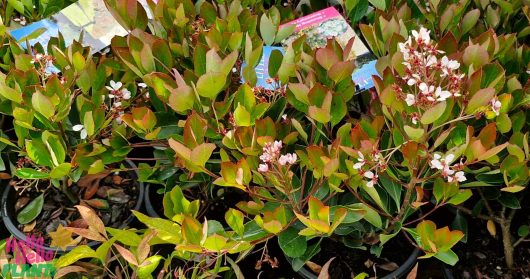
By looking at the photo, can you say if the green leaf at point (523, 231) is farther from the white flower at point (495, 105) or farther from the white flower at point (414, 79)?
the white flower at point (414, 79)

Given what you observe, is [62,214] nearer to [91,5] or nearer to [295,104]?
[91,5]

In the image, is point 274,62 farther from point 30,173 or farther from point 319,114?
point 30,173

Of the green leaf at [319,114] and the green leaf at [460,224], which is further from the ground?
the green leaf at [319,114]

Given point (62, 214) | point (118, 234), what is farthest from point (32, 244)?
point (118, 234)

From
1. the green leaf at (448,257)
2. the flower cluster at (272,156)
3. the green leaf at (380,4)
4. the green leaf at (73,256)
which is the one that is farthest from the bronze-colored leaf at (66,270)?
the green leaf at (380,4)

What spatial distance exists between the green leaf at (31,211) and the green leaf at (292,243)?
681 millimetres

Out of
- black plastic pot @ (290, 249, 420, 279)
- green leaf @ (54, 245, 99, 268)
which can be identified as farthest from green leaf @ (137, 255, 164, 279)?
black plastic pot @ (290, 249, 420, 279)

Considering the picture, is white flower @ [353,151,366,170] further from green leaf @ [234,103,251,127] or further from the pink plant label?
the pink plant label

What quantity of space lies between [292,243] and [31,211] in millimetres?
725

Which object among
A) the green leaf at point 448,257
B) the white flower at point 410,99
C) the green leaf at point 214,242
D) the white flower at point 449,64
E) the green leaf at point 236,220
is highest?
the white flower at point 449,64

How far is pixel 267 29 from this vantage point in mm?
1312

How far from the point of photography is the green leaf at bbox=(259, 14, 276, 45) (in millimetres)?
1304

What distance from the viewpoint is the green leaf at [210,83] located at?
3.44ft

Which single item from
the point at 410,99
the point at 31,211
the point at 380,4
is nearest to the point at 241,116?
the point at 410,99
